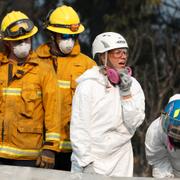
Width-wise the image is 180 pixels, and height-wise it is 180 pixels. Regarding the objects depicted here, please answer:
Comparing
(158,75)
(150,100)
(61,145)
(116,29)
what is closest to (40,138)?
(61,145)

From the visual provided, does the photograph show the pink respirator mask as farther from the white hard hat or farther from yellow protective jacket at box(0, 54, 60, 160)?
yellow protective jacket at box(0, 54, 60, 160)

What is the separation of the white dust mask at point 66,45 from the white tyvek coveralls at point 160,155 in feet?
3.70

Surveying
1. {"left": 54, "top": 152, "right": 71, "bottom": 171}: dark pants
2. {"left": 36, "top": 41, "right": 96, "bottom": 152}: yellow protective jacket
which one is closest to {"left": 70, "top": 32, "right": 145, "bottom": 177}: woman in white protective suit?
{"left": 36, "top": 41, "right": 96, "bottom": 152}: yellow protective jacket

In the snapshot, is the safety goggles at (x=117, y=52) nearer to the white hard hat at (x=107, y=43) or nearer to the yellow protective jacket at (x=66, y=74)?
the white hard hat at (x=107, y=43)

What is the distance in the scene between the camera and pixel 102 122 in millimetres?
7066

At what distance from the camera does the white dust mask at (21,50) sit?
759 cm

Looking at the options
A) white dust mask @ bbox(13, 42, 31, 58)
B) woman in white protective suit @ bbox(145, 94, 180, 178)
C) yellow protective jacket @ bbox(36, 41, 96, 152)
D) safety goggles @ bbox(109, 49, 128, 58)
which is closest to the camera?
woman in white protective suit @ bbox(145, 94, 180, 178)

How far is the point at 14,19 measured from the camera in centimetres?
780

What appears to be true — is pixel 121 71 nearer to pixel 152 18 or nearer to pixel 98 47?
pixel 98 47

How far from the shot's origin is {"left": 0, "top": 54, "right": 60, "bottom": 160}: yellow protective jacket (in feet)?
24.4

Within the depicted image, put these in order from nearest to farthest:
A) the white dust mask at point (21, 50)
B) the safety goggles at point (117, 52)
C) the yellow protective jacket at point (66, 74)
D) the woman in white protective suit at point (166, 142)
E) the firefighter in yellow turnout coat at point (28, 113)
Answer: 1. the woman in white protective suit at point (166, 142)
2. the safety goggles at point (117, 52)
3. the firefighter in yellow turnout coat at point (28, 113)
4. the white dust mask at point (21, 50)
5. the yellow protective jacket at point (66, 74)

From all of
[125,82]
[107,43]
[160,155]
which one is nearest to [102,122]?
[125,82]

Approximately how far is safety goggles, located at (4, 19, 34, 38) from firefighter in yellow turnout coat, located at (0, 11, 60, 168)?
17 centimetres

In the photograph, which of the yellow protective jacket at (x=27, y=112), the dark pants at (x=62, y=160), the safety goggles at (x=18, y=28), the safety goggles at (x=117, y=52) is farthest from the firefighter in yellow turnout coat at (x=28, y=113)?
the safety goggles at (x=117, y=52)
